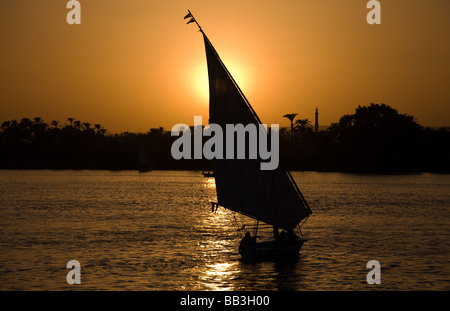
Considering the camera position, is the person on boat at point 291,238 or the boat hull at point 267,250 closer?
the boat hull at point 267,250

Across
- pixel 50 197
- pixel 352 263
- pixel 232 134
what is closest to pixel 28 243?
pixel 232 134

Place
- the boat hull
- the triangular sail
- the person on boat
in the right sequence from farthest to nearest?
the person on boat
the boat hull
the triangular sail

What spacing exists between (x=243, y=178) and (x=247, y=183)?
1.15 feet

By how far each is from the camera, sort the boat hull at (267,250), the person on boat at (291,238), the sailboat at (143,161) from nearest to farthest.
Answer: the boat hull at (267,250)
the person on boat at (291,238)
the sailboat at (143,161)

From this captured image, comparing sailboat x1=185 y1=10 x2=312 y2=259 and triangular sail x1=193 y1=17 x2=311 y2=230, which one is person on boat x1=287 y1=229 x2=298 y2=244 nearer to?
sailboat x1=185 y1=10 x2=312 y2=259

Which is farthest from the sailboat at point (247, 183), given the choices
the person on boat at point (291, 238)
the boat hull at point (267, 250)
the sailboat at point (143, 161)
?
the sailboat at point (143, 161)

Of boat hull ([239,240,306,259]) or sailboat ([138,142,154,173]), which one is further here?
sailboat ([138,142,154,173])

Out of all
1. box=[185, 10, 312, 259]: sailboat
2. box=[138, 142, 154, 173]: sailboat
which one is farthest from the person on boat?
box=[138, 142, 154, 173]: sailboat

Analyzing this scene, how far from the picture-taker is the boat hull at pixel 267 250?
33.2 metres

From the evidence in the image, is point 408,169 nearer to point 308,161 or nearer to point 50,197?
point 308,161

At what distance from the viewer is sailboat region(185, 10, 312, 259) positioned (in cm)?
3106

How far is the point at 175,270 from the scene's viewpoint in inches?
1312

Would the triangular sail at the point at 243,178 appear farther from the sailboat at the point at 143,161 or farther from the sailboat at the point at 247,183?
the sailboat at the point at 143,161

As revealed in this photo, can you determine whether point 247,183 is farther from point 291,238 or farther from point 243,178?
point 291,238
